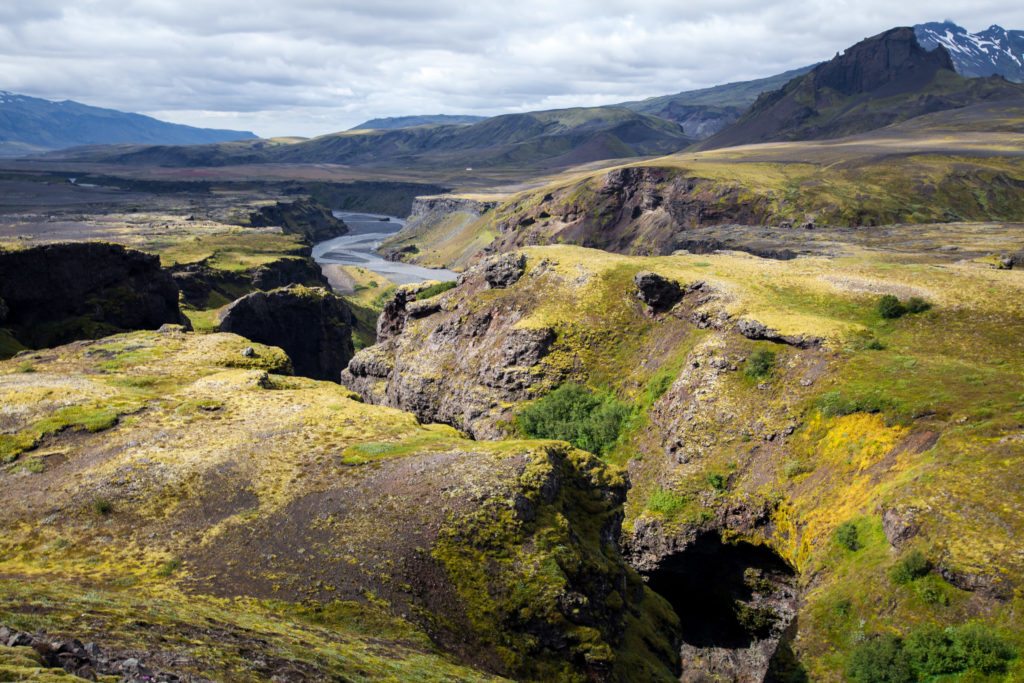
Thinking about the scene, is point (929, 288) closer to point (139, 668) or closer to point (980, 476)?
point (980, 476)

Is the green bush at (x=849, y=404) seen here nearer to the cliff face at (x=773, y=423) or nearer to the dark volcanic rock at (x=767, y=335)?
the cliff face at (x=773, y=423)

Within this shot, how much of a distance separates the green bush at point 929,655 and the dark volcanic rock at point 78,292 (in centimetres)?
10347

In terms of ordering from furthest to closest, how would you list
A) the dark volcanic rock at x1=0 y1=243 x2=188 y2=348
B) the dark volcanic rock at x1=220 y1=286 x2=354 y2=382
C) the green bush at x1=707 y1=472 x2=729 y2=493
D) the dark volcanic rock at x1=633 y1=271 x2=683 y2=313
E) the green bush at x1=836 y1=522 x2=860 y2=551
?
1. the dark volcanic rock at x1=220 y1=286 x2=354 y2=382
2. the dark volcanic rock at x1=0 y1=243 x2=188 y2=348
3. the dark volcanic rock at x1=633 y1=271 x2=683 y2=313
4. the green bush at x1=707 y1=472 x2=729 y2=493
5. the green bush at x1=836 y1=522 x2=860 y2=551

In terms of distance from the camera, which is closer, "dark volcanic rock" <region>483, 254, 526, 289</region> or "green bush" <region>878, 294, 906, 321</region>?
"green bush" <region>878, 294, 906, 321</region>

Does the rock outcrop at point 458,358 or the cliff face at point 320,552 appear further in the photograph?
the rock outcrop at point 458,358

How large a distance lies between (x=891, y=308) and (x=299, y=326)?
115 m

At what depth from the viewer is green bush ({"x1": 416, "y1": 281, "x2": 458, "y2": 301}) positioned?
97.2m

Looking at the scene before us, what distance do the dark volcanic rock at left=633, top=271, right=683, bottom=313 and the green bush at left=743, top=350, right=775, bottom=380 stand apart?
53.5 feet

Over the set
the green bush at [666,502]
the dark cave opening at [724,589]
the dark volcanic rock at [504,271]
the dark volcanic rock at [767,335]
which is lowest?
the dark cave opening at [724,589]

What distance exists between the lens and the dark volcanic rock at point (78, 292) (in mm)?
90188

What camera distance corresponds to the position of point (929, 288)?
61750 millimetres

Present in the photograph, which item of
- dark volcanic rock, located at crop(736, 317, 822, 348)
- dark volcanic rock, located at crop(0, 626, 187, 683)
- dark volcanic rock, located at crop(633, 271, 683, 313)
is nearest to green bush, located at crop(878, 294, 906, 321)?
dark volcanic rock, located at crop(736, 317, 822, 348)

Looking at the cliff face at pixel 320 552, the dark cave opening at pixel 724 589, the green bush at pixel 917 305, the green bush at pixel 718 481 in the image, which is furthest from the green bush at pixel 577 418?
the green bush at pixel 917 305

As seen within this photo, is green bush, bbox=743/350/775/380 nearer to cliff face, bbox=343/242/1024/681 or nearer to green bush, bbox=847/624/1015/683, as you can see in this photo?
cliff face, bbox=343/242/1024/681
